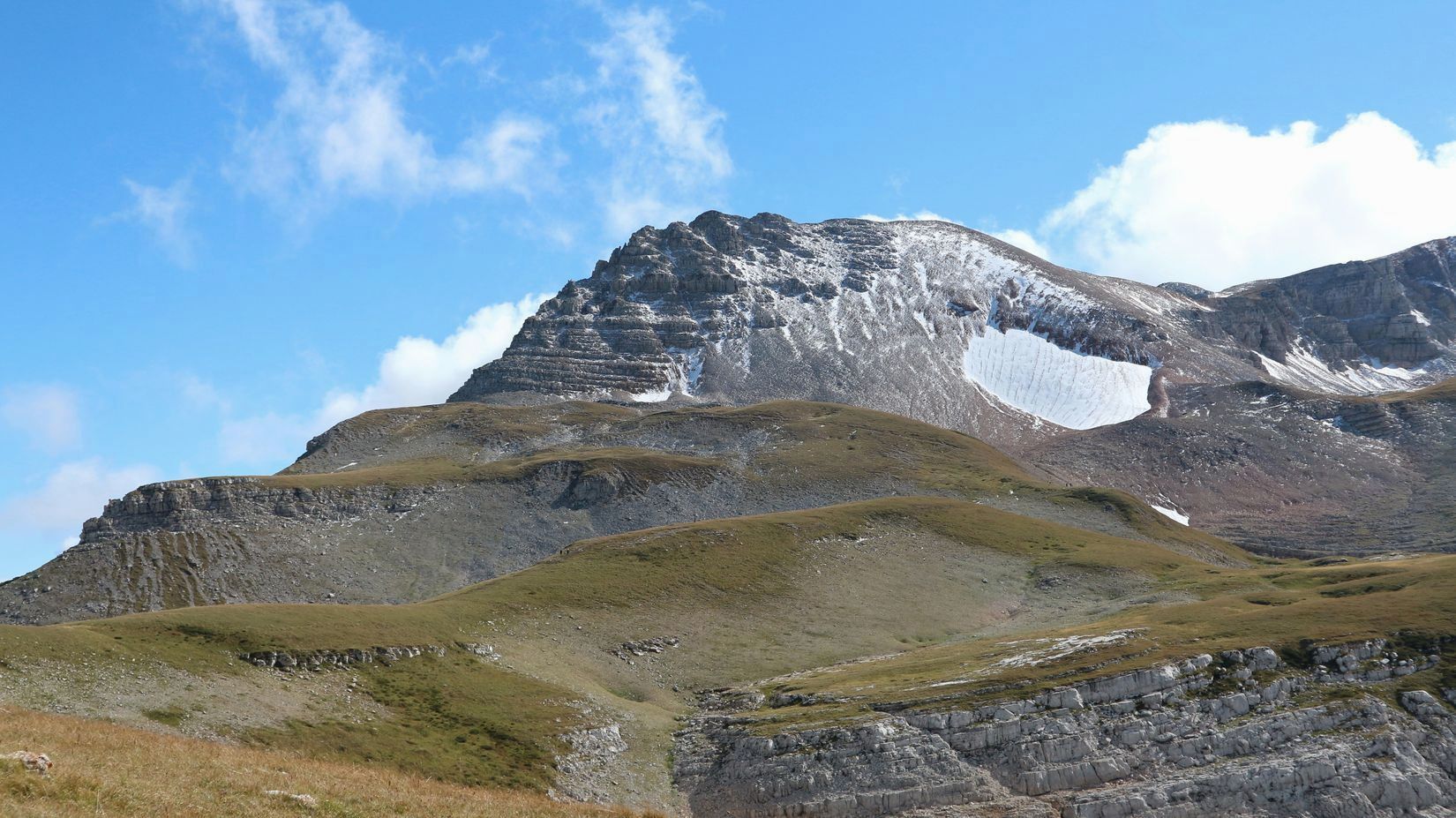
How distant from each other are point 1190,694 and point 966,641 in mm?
34494

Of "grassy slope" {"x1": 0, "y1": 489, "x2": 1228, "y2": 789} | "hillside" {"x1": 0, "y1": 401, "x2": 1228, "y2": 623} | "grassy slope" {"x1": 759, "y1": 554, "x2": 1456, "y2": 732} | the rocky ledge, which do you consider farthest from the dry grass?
"hillside" {"x1": 0, "y1": 401, "x2": 1228, "y2": 623}

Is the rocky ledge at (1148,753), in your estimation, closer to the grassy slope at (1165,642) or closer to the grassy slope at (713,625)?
the grassy slope at (1165,642)

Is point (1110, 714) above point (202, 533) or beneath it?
beneath

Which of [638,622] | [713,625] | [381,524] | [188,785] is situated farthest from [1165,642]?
[381,524]

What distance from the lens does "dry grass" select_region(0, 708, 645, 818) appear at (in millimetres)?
29297

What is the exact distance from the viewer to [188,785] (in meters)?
33.2

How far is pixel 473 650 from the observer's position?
A: 87.1m

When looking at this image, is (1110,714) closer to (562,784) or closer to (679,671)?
(562,784)

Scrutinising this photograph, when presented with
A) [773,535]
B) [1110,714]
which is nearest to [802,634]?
[773,535]

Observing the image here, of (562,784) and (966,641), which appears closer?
(562,784)

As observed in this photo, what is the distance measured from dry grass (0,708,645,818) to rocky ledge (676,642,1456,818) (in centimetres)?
2581

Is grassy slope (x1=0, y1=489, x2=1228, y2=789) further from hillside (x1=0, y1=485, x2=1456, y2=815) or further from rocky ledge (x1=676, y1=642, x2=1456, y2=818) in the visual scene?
rocky ledge (x1=676, y1=642, x2=1456, y2=818)

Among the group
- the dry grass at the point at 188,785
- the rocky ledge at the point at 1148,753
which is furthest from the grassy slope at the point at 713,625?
the dry grass at the point at 188,785

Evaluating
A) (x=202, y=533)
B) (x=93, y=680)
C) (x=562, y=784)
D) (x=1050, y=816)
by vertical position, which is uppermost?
(x=202, y=533)
